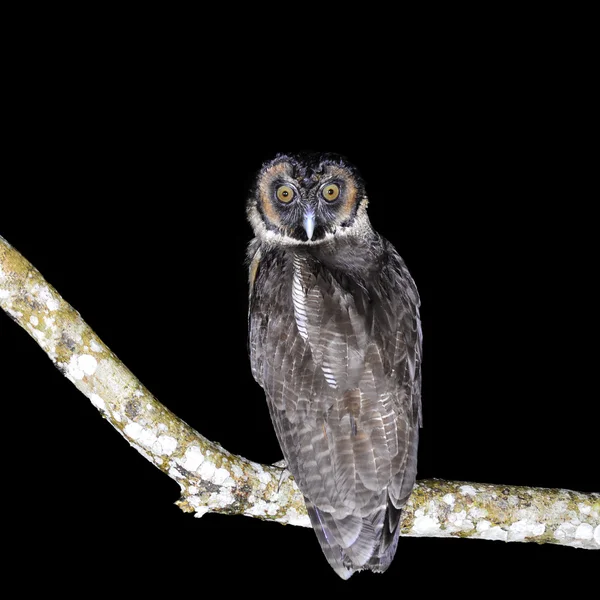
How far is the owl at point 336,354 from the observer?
2.96 metres

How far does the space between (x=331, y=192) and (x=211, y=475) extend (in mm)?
1426

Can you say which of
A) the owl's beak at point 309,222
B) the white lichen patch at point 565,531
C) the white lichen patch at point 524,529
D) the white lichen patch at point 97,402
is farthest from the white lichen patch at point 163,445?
the white lichen patch at point 565,531

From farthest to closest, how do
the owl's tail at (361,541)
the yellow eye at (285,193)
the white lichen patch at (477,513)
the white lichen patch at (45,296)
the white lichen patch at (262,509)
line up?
the yellow eye at (285,193) → the white lichen patch at (477,513) → the white lichen patch at (262,509) → the owl's tail at (361,541) → the white lichen patch at (45,296)

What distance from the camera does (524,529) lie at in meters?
3.24

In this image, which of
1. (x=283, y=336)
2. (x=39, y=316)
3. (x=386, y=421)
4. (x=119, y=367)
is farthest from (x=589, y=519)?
(x=39, y=316)

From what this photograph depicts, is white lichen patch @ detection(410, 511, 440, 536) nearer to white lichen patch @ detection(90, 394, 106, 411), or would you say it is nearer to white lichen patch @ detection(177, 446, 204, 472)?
white lichen patch @ detection(177, 446, 204, 472)

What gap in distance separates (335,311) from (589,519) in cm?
153

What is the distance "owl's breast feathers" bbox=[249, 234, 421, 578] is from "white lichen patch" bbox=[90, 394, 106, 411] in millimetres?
729

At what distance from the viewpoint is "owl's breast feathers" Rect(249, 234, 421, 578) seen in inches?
116

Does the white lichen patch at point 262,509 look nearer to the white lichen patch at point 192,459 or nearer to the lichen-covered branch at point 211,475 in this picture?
the lichen-covered branch at point 211,475

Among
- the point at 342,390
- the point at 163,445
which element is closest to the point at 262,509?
the point at 163,445

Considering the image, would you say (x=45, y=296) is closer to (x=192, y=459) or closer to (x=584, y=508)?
(x=192, y=459)

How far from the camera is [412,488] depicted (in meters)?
3.01

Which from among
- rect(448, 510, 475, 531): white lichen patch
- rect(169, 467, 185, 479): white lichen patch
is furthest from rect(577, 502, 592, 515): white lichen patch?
rect(169, 467, 185, 479): white lichen patch
